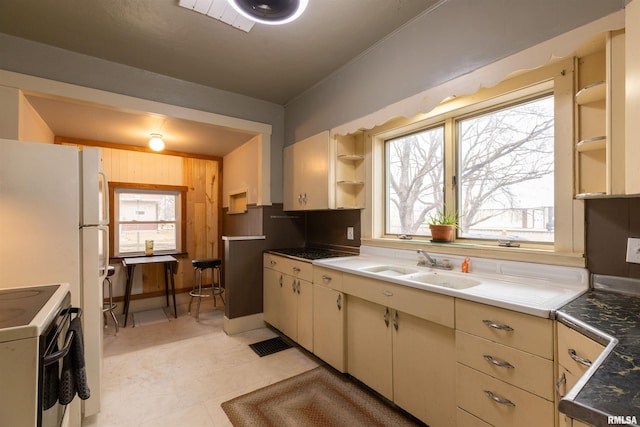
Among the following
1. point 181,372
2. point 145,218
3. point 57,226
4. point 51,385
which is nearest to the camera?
point 51,385

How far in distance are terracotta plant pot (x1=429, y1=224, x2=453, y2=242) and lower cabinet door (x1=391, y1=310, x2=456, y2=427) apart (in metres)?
0.71

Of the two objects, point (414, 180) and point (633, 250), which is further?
point (414, 180)

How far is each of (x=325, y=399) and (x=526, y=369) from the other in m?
1.33

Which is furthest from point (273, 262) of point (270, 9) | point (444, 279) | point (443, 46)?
point (443, 46)

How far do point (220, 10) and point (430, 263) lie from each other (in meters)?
2.28

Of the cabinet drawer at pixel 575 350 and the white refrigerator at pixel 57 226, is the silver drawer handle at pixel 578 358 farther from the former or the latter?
the white refrigerator at pixel 57 226

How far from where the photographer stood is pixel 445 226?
2.15 m

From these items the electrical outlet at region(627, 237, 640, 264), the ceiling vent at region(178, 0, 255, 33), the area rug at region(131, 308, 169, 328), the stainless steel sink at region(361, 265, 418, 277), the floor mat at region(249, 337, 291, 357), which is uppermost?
the ceiling vent at region(178, 0, 255, 33)

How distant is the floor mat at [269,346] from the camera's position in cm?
276

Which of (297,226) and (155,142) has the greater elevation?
(155,142)

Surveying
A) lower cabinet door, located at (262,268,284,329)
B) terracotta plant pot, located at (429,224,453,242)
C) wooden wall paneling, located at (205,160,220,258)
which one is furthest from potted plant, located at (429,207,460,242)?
wooden wall paneling, located at (205,160,220,258)

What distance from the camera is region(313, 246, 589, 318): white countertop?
125cm

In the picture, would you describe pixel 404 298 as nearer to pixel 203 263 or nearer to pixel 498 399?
pixel 498 399

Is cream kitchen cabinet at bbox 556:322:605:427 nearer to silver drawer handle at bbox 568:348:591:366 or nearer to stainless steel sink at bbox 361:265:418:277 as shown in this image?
silver drawer handle at bbox 568:348:591:366
